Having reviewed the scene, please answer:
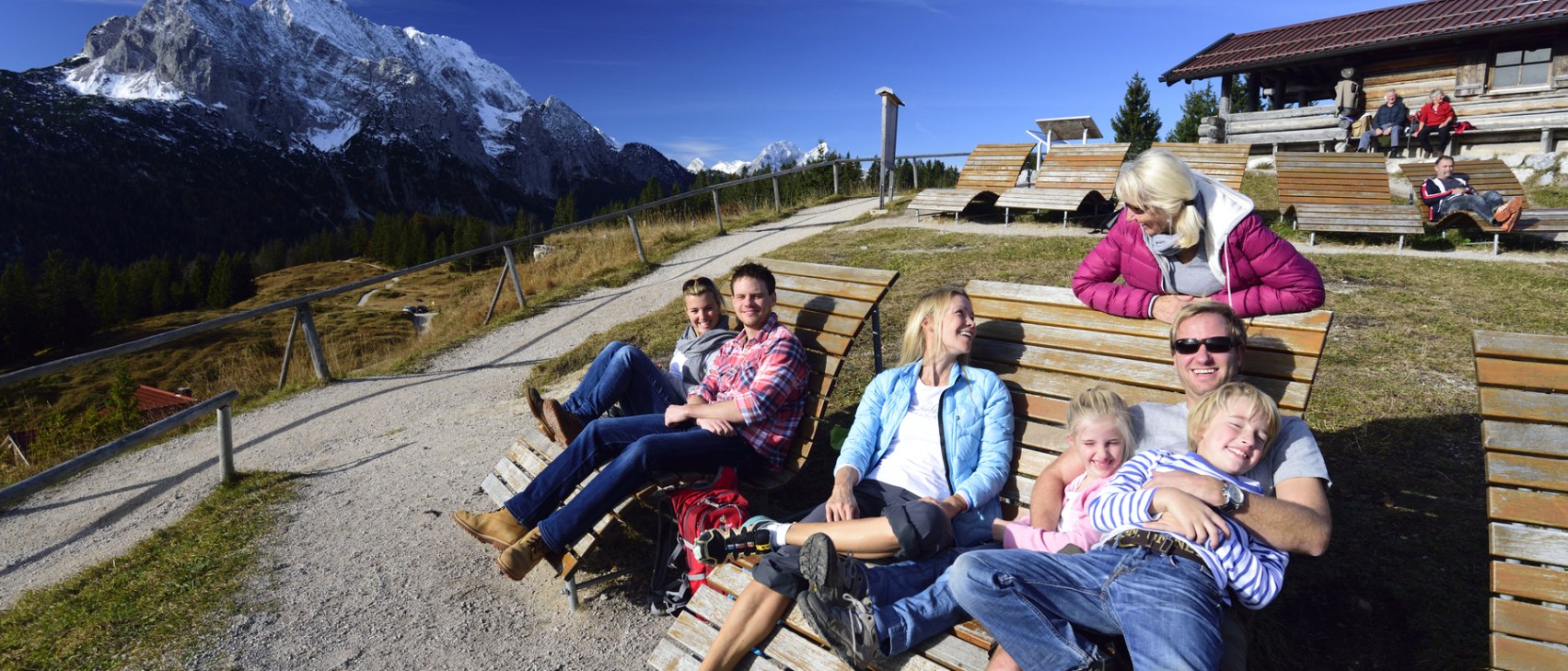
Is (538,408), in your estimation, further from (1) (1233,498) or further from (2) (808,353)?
(1) (1233,498)

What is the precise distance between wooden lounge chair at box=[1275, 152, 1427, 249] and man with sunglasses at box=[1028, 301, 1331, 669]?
8774 millimetres

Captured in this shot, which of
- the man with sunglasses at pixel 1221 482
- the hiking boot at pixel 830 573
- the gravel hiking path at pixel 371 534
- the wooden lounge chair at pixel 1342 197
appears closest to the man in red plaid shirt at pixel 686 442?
the gravel hiking path at pixel 371 534

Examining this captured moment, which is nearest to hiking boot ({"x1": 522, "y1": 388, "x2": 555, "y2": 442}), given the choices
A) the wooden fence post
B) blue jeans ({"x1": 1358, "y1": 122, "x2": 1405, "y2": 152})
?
the wooden fence post

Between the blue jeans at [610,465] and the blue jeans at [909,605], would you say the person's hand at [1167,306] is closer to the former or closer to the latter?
the blue jeans at [909,605]

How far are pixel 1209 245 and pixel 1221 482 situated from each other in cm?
122

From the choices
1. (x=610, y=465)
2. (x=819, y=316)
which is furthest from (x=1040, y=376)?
(x=610, y=465)

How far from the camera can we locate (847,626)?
2365 mm

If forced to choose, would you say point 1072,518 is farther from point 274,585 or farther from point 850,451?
point 274,585

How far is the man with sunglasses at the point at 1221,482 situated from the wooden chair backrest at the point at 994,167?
1106 centimetres

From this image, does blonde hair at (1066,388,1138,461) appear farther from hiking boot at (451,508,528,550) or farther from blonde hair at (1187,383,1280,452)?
hiking boot at (451,508,528,550)

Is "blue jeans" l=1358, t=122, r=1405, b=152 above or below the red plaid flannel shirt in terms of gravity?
above

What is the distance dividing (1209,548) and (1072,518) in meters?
0.55

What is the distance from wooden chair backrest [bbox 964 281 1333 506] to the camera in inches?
115

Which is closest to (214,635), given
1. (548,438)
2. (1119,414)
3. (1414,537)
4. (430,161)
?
(548,438)
